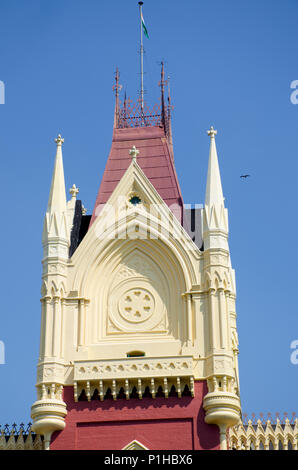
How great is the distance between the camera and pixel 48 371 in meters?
43.6

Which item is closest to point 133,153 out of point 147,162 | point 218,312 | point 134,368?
point 147,162

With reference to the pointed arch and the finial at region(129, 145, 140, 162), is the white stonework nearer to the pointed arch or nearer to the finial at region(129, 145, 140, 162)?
the finial at region(129, 145, 140, 162)

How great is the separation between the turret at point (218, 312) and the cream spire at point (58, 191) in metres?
5.70

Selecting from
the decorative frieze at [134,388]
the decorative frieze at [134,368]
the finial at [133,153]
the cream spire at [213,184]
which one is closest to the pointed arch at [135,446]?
the decorative frieze at [134,388]

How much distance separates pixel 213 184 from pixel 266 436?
9.98m

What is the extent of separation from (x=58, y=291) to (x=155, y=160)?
24.3 ft

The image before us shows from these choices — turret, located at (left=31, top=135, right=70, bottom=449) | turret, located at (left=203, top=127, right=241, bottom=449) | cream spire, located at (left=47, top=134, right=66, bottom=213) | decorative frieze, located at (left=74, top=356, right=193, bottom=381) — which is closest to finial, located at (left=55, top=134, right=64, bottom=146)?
turret, located at (left=31, top=135, right=70, bottom=449)

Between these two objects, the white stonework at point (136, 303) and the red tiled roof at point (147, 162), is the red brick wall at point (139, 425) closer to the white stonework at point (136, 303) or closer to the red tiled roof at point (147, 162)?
the white stonework at point (136, 303)

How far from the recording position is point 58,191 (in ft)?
156

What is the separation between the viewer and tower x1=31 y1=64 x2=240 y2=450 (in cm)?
4291

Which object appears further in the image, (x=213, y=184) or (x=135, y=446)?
(x=213, y=184)

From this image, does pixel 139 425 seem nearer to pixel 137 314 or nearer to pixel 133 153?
pixel 137 314

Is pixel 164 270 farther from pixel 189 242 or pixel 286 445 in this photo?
pixel 286 445

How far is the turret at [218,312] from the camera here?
139ft
